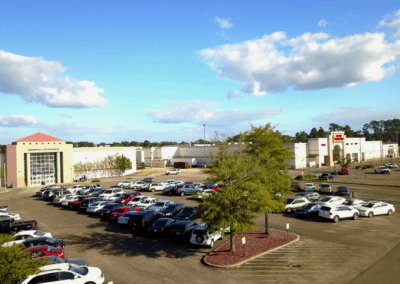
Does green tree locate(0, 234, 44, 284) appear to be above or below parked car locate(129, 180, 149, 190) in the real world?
above

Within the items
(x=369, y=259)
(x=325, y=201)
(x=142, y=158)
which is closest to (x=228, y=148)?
(x=369, y=259)

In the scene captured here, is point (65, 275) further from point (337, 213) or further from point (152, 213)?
point (337, 213)

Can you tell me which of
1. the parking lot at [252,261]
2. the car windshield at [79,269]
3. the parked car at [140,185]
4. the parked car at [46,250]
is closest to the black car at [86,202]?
the parking lot at [252,261]

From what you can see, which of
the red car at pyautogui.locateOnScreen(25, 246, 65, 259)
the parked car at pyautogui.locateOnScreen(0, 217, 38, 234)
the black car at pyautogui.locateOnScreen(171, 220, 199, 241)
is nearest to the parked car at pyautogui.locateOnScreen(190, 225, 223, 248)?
the black car at pyautogui.locateOnScreen(171, 220, 199, 241)

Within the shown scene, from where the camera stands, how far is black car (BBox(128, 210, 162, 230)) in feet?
73.1

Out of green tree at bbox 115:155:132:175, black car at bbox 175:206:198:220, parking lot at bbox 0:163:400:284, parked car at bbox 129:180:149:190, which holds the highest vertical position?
green tree at bbox 115:155:132:175

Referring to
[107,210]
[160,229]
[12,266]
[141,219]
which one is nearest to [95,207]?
[107,210]

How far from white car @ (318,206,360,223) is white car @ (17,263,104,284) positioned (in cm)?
2068

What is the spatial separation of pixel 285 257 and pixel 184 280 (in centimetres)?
671

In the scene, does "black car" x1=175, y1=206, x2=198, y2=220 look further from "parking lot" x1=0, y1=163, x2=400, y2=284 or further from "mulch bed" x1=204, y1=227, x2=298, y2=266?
"mulch bed" x1=204, y1=227, x2=298, y2=266

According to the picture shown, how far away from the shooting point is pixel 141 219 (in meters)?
22.5

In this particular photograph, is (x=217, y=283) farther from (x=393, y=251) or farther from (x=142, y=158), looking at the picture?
Answer: (x=142, y=158)

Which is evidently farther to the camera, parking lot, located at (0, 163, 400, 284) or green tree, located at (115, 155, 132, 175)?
green tree, located at (115, 155, 132, 175)

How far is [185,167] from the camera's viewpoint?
3467 inches
